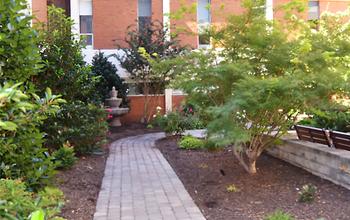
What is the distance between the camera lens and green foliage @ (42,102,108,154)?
996cm

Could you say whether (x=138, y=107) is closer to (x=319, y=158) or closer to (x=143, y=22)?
(x=143, y=22)

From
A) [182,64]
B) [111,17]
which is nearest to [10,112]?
[182,64]

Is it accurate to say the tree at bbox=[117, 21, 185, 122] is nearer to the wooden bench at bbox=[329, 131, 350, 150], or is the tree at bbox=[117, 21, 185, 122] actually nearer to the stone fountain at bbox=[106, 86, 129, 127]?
the stone fountain at bbox=[106, 86, 129, 127]

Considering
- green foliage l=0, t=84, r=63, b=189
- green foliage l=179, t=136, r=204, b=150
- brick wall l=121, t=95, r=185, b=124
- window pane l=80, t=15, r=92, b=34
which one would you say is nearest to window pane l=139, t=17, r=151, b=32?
window pane l=80, t=15, r=92, b=34

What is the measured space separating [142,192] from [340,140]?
3.40m

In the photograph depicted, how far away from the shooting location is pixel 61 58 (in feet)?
32.4

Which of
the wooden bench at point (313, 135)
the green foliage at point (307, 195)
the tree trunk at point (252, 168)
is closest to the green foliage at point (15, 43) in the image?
the green foliage at point (307, 195)

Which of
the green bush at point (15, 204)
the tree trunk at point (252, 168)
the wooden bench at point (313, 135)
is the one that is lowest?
the tree trunk at point (252, 168)

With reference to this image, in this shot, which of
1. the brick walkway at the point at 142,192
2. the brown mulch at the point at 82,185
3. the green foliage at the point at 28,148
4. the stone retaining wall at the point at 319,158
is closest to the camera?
the green foliage at the point at 28,148

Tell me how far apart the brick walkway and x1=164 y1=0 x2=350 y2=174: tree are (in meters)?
1.14

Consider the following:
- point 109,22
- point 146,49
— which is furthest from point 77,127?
point 109,22

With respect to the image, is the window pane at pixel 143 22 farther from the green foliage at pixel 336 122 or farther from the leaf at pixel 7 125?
the leaf at pixel 7 125

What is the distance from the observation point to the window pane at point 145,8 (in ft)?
76.4

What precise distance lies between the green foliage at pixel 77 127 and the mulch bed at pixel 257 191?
2569 mm
